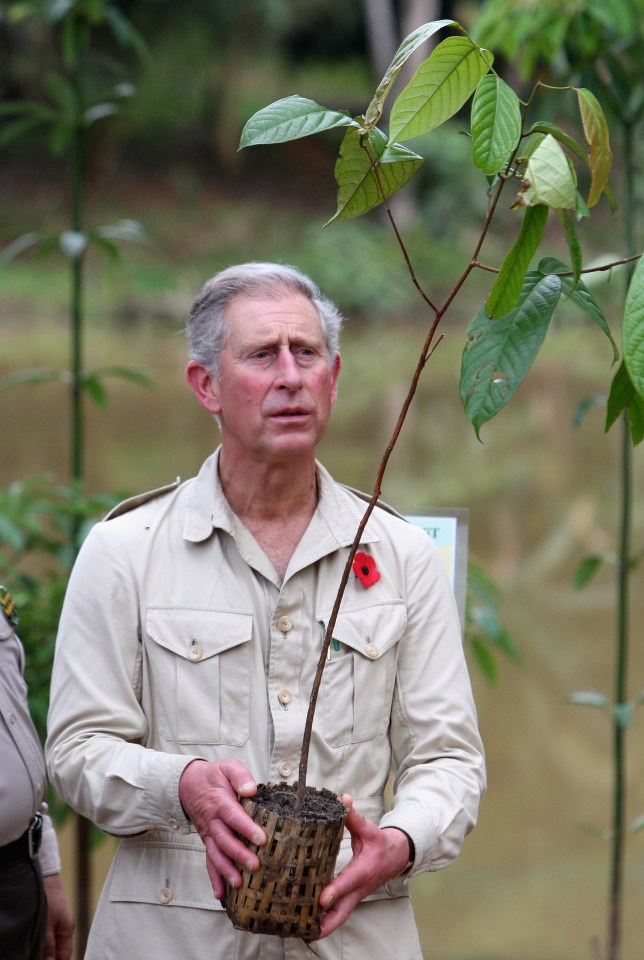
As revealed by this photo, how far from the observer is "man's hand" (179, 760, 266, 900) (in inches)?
53.0

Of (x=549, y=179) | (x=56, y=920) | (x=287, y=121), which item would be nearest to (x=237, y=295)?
(x=287, y=121)

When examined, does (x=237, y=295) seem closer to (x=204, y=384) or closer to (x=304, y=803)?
(x=204, y=384)

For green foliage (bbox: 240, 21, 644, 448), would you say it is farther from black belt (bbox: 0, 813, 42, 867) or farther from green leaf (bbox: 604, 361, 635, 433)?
black belt (bbox: 0, 813, 42, 867)

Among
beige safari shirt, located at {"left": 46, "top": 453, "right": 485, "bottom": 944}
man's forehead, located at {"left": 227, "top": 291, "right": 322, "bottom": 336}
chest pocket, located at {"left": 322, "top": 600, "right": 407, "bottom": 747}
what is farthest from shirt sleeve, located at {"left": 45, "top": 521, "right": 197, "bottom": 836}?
man's forehead, located at {"left": 227, "top": 291, "right": 322, "bottom": 336}

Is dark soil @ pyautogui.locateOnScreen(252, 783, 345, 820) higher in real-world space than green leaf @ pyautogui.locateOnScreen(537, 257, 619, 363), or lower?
lower

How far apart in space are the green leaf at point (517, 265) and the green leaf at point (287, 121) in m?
0.23

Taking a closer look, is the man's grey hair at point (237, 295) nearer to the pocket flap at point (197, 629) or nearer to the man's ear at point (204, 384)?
the man's ear at point (204, 384)

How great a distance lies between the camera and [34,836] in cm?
172

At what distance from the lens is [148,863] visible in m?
1.58

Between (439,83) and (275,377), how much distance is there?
0.51 metres

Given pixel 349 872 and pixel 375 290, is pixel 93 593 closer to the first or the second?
pixel 349 872

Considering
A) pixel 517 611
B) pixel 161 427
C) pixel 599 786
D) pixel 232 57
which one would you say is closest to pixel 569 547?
pixel 517 611

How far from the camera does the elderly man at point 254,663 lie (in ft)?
5.04

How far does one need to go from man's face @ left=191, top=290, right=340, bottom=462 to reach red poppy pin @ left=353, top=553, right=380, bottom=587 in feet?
0.53
